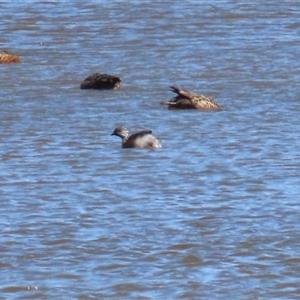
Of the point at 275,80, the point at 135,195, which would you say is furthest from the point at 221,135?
the point at 275,80

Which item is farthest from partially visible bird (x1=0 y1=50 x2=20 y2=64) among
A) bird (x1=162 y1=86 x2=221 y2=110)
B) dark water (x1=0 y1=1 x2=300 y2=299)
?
bird (x1=162 y1=86 x2=221 y2=110)

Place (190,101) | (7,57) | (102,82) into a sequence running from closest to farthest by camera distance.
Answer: (190,101) → (102,82) → (7,57)

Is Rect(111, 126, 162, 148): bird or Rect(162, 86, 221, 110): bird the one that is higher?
Rect(111, 126, 162, 148): bird

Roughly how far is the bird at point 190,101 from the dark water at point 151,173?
0.16m

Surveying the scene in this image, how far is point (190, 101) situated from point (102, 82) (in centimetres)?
170

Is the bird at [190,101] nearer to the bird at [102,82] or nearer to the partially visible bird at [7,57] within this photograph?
the bird at [102,82]

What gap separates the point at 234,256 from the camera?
26.7ft

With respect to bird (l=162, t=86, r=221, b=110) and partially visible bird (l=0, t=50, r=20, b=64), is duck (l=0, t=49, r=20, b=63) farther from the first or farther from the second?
bird (l=162, t=86, r=221, b=110)

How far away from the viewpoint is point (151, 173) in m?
10.6

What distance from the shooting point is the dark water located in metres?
7.80

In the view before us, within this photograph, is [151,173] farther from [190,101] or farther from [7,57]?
[7,57]

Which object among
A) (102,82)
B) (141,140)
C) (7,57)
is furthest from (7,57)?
(141,140)

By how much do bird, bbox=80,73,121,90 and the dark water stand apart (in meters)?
0.09

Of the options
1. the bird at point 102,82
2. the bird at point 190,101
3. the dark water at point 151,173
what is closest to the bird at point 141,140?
the dark water at point 151,173
